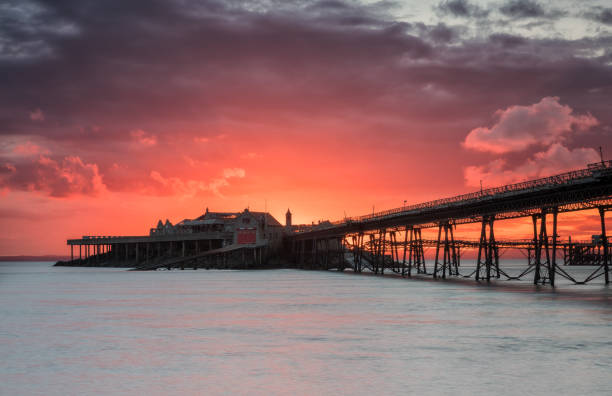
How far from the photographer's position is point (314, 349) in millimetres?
26219

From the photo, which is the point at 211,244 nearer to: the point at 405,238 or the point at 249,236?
the point at 249,236

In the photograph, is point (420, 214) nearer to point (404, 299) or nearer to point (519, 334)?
point (404, 299)

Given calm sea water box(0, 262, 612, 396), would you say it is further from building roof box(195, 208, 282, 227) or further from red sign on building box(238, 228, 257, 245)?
building roof box(195, 208, 282, 227)

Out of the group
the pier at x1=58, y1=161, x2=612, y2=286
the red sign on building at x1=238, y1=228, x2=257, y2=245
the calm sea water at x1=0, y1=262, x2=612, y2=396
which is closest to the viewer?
the calm sea water at x1=0, y1=262, x2=612, y2=396

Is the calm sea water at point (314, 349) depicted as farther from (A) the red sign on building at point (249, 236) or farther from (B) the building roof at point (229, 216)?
(B) the building roof at point (229, 216)

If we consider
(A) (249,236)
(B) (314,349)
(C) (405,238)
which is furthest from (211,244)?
(B) (314,349)

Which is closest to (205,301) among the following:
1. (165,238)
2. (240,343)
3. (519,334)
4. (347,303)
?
(347,303)

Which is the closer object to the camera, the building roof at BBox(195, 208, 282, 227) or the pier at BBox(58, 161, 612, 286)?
the pier at BBox(58, 161, 612, 286)

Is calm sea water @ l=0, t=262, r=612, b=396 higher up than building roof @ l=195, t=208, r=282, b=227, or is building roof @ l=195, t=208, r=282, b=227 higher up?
building roof @ l=195, t=208, r=282, b=227

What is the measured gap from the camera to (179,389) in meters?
19.0

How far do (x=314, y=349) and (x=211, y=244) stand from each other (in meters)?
151

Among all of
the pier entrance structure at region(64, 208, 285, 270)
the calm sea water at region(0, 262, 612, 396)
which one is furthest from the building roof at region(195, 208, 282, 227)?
the calm sea water at region(0, 262, 612, 396)

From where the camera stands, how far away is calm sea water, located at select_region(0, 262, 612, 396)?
19.5 meters

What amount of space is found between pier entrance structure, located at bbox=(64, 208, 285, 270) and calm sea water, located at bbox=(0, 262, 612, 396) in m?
109
